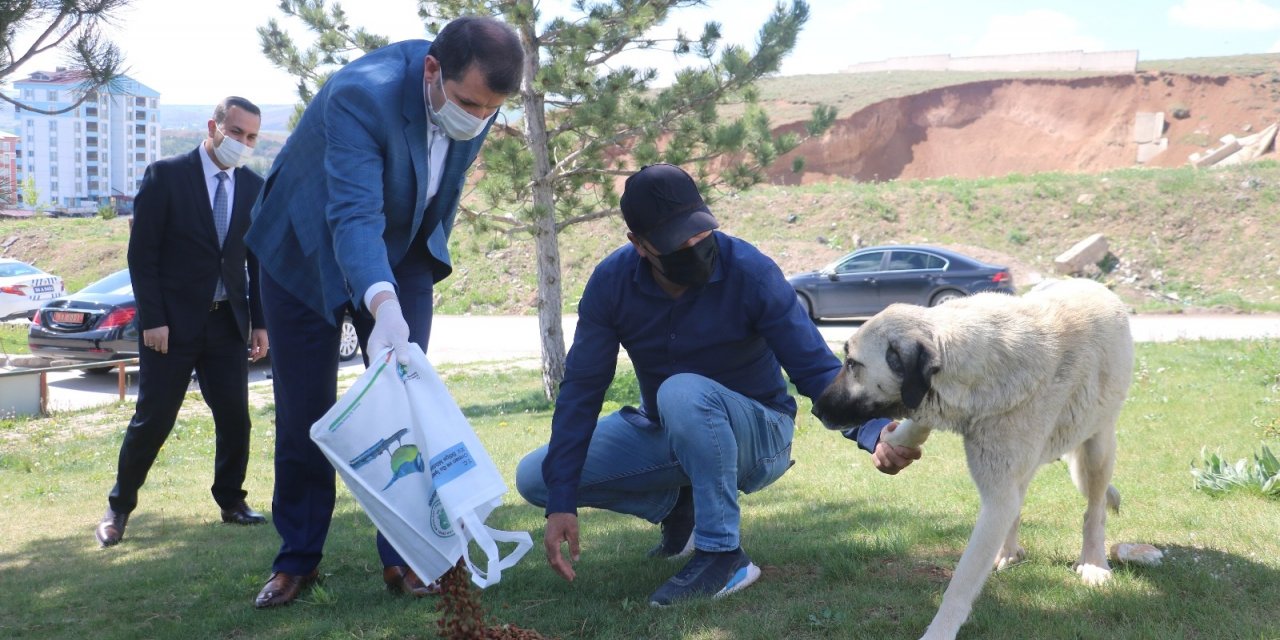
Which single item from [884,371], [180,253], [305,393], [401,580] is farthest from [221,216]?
[884,371]

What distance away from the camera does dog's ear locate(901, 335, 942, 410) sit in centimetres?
316

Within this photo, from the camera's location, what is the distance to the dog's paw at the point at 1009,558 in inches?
150

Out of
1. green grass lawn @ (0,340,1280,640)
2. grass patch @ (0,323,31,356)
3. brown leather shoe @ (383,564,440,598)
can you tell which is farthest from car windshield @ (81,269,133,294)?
brown leather shoe @ (383,564,440,598)

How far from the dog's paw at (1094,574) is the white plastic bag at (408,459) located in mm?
2042

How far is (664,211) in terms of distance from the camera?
11.2 feet

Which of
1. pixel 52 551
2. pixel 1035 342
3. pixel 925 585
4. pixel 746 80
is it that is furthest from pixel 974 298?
pixel 746 80

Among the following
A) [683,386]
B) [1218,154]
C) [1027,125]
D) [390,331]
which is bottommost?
[683,386]

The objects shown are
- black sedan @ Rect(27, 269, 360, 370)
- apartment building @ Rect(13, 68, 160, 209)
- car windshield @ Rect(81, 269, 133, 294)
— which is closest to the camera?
black sedan @ Rect(27, 269, 360, 370)

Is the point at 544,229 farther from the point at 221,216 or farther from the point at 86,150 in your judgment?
the point at 86,150

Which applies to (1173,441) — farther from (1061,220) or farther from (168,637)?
(1061,220)

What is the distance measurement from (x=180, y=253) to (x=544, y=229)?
19.2ft

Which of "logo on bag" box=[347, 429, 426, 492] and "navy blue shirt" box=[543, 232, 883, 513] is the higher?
"navy blue shirt" box=[543, 232, 883, 513]

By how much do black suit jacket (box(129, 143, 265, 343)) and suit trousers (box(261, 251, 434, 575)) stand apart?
4.37 ft

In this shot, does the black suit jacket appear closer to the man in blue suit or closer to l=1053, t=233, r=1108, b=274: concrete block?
the man in blue suit
